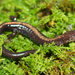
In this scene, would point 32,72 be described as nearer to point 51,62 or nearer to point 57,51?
point 51,62

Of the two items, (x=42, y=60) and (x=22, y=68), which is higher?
(x=42, y=60)

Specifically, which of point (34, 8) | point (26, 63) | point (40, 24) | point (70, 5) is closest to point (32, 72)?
point (26, 63)

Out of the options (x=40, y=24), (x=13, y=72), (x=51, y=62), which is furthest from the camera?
(x=40, y=24)

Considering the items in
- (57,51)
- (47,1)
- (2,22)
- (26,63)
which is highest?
(47,1)

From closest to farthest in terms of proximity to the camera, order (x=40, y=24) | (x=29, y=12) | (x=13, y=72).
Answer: (x=13, y=72) < (x=40, y=24) < (x=29, y=12)

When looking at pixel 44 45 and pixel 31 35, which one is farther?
pixel 31 35

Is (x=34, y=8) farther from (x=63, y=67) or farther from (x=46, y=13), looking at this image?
(x=63, y=67)

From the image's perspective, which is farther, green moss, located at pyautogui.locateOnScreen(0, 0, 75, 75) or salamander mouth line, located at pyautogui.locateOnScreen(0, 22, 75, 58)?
salamander mouth line, located at pyautogui.locateOnScreen(0, 22, 75, 58)

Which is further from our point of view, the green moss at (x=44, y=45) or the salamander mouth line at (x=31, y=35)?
the salamander mouth line at (x=31, y=35)

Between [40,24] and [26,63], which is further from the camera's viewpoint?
[40,24]

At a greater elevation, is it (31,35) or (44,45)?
(31,35)
